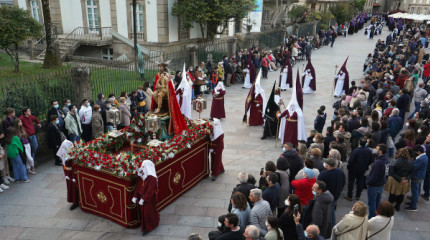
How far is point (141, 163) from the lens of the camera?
6.41 metres

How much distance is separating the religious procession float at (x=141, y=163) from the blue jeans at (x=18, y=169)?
193 centimetres

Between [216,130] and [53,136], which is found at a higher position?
[216,130]

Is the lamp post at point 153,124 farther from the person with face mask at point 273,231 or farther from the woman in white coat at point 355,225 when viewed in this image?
the woman in white coat at point 355,225

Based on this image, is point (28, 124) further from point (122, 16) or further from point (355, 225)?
point (122, 16)

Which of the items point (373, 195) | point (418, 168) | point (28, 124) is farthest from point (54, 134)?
point (418, 168)

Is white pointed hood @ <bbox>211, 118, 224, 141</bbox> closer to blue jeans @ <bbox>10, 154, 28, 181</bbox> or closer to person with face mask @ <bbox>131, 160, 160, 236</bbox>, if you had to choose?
person with face mask @ <bbox>131, 160, 160, 236</bbox>

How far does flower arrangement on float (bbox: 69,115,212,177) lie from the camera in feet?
21.2

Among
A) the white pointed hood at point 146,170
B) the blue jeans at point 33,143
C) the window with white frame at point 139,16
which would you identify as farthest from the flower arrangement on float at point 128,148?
the window with white frame at point 139,16

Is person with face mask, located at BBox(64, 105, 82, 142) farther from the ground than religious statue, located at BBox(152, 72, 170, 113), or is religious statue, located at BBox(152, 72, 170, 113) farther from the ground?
religious statue, located at BBox(152, 72, 170, 113)

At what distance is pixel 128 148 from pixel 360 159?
17.4 ft

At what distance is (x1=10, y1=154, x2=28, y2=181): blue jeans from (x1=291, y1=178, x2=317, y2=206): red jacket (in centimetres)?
656

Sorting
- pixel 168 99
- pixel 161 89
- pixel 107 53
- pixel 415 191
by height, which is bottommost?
pixel 415 191

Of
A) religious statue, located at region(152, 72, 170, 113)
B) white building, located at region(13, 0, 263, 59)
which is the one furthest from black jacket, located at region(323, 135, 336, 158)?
white building, located at region(13, 0, 263, 59)

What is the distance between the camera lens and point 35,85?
379 inches
